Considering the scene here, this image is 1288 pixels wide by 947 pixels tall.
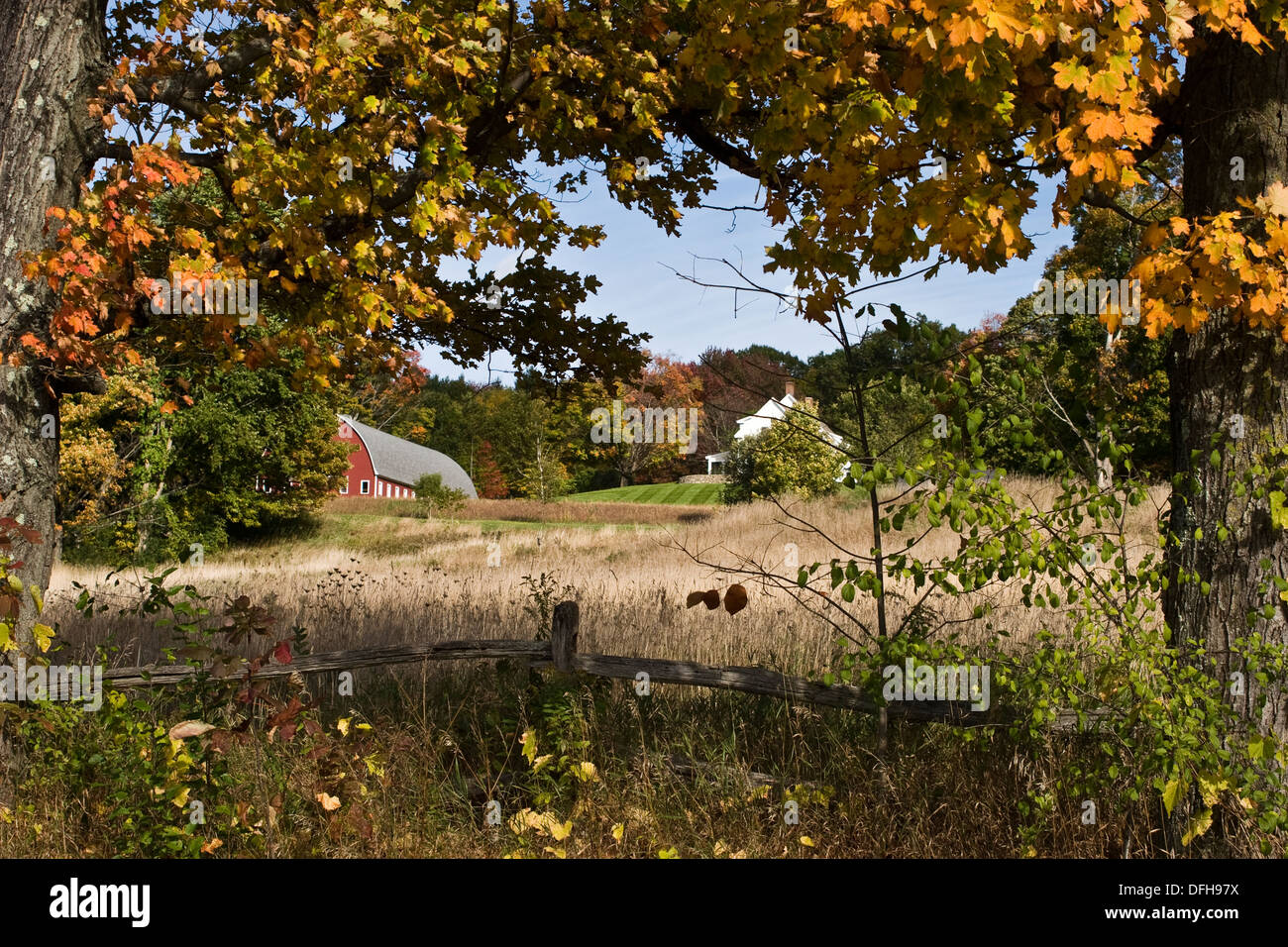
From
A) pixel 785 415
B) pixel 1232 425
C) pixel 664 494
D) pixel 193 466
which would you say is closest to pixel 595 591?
pixel 785 415

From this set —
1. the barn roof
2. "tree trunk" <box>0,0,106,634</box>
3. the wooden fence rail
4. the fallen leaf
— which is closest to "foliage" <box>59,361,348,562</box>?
the barn roof

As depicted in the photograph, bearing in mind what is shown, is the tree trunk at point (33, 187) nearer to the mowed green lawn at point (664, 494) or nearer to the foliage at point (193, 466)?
the foliage at point (193, 466)

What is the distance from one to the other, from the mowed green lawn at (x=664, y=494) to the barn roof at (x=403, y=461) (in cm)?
752

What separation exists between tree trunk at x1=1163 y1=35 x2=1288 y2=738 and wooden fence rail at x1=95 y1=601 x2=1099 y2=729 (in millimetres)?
836

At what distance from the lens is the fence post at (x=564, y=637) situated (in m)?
5.32

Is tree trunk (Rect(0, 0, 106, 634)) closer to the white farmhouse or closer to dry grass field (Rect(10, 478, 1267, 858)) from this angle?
dry grass field (Rect(10, 478, 1267, 858))

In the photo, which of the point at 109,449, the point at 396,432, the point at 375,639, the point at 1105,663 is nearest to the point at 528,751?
the point at 1105,663

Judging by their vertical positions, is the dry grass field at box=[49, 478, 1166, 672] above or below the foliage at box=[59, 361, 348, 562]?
below

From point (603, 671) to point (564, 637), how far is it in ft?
1.00

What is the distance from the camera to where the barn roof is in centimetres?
5056

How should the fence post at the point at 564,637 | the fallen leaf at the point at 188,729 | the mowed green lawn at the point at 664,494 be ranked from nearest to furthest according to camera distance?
the fallen leaf at the point at 188,729 < the fence post at the point at 564,637 < the mowed green lawn at the point at 664,494

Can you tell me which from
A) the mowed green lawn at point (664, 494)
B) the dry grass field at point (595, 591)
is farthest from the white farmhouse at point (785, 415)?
the mowed green lawn at point (664, 494)

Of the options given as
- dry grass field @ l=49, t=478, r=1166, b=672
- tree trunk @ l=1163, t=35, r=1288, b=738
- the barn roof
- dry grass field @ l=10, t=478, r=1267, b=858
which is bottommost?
dry grass field @ l=10, t=478, r=1267, b=858

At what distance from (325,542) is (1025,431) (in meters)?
33.9
